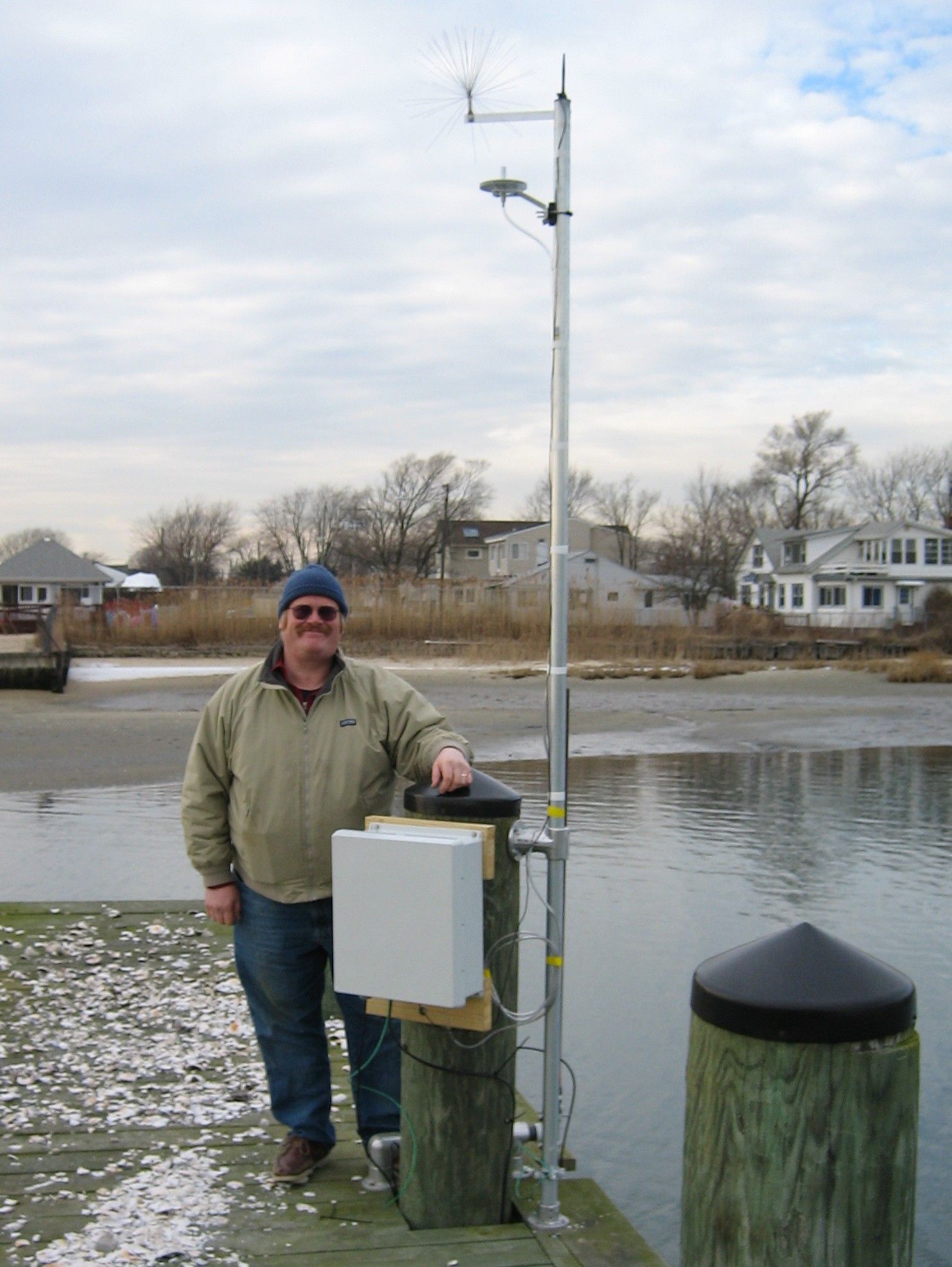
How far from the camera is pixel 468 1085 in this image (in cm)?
374

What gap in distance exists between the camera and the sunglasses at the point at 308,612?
4066 millimetres

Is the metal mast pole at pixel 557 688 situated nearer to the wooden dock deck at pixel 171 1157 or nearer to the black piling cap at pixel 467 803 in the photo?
the black piling cap at pixel 467 803

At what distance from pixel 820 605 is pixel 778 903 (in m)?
67.8

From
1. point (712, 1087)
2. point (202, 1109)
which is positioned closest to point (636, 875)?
point (202, 1109)

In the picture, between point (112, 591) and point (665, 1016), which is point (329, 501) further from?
point (665, 1016)

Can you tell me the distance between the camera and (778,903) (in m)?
9.52

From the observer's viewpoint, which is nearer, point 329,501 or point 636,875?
point 636,875

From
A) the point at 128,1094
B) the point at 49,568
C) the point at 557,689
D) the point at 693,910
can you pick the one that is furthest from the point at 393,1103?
the point at 49,568

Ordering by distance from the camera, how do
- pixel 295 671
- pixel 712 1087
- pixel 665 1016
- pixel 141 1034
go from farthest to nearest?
pixel 665 1016 < pixel 141 1034 < pixel 295 671 < pixel 712 1087

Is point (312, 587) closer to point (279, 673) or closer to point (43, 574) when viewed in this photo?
point (279, 673)

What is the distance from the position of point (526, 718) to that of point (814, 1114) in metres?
23.6

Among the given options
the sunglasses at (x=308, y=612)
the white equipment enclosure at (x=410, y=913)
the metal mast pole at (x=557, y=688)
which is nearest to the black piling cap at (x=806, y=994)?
the white equipment enclosure at (x=410, y=913)

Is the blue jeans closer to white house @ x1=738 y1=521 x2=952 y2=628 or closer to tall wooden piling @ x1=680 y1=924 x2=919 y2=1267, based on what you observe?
tall wooden piling @ x1=680 y1=924 x2=919 y2=1267

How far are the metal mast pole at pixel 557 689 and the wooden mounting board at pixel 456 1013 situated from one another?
11.1 inches
